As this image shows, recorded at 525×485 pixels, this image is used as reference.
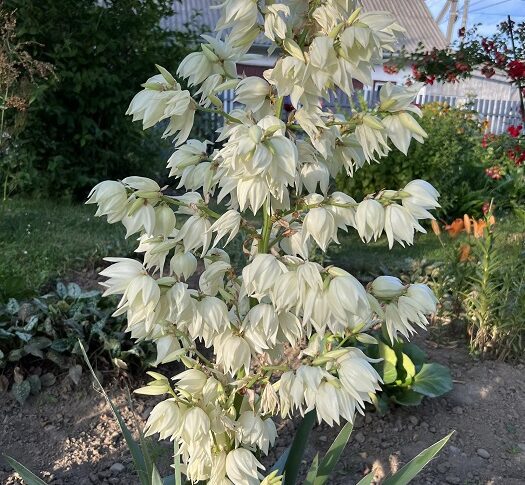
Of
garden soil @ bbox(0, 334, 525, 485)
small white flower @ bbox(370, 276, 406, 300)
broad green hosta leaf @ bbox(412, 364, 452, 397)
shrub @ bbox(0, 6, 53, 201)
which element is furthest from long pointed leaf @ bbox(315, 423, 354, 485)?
shrub @ bbox(0, 6, 53, 201)

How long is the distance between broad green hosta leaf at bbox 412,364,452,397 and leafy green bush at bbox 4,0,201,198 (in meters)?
A: 4.16

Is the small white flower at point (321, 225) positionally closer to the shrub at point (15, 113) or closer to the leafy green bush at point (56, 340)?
the leafy green bush at point (56, 340)

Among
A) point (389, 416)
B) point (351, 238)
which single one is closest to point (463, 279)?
point (389, 416)

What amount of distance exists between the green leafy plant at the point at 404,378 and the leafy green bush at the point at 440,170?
321 cm

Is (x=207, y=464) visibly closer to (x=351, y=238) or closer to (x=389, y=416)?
(x=389, y=416)

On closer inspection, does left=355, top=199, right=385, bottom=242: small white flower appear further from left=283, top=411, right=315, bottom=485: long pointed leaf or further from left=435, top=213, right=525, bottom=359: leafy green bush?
left=435, top=213, right=525, bottom=359: leafy green bush

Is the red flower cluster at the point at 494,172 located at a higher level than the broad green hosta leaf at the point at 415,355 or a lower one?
higher

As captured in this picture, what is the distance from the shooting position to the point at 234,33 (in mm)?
1254

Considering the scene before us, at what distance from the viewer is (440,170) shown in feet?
21.6

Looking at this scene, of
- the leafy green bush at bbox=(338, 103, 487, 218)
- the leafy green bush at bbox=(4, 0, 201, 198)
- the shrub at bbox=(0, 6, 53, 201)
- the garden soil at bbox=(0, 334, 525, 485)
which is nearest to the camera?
the garden soil at bbox=(0, 334, 525, 485)

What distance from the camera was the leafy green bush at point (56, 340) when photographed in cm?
293

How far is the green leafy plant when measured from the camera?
2.89m

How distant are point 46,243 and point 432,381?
116 inches

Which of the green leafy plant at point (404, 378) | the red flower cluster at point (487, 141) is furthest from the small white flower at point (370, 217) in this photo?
the red flower cluster at point (487, 141)
